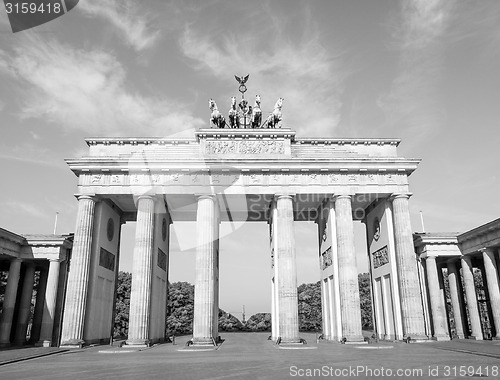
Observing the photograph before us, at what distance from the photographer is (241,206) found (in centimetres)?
4350

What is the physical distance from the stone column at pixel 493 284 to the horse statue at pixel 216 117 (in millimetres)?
28588

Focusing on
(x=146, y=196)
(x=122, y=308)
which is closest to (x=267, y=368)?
(x=146, y=196)

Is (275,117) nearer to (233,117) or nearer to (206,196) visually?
(233,117)

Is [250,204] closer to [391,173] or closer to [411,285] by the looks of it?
[391,173]

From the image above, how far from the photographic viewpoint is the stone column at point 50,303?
125 ft

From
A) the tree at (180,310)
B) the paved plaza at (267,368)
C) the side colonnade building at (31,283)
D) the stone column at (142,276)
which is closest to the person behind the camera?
the paved plaza at (267,368)

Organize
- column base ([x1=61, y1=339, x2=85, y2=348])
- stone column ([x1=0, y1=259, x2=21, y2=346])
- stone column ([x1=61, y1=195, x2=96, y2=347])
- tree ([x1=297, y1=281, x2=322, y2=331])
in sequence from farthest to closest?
1. tree ([x1=297, y1=281, x2=322, y2=331])
2. stone column ([x1=0, y1=259, x2=21, y2=346])
3. stone column ([x1=61, y1=195, x2=96, y2=347])
4. column base ([x1=61, y1=339, x2=85, y2=348])

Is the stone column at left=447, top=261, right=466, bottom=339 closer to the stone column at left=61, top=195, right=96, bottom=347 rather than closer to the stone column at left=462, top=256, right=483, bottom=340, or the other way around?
the stone column at left=462, top=256, right=483, bottom=340

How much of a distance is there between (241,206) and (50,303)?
21.6 metres

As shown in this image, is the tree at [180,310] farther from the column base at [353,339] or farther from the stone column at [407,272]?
the stone column at [407,272]

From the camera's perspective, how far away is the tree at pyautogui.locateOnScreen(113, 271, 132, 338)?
67.9 meters

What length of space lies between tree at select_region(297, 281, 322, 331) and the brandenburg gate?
41458 millimetres

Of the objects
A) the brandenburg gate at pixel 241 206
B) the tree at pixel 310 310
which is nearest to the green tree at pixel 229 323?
the tree at pixel 310 310

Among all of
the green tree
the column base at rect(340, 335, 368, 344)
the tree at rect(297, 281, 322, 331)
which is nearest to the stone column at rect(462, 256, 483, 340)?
the column base at rect(340, 335, 368, 344)
